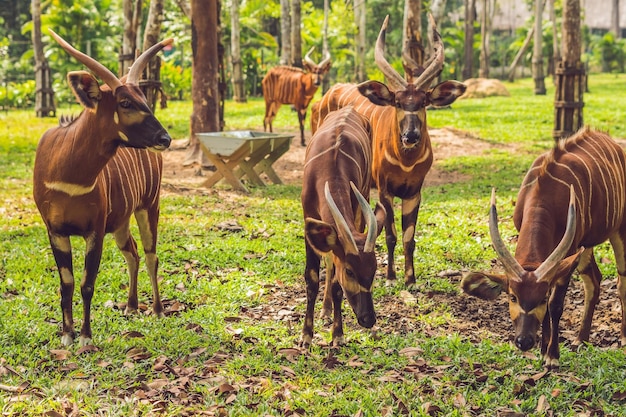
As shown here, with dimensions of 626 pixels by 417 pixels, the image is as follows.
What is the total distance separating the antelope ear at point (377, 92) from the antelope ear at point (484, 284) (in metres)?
2.70

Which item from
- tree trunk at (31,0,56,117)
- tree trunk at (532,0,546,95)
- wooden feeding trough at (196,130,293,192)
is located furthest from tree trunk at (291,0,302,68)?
wooden feeding trough at (196,130,293,192)

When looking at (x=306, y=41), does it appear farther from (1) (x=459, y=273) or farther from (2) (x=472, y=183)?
(1) (x=459, y=273)

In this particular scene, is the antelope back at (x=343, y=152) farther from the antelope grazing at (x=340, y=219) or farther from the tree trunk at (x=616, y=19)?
the tree trunk at (x=616, y=19)

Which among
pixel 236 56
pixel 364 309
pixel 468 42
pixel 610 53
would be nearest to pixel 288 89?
pixel 236 56

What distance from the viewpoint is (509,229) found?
9445 mm

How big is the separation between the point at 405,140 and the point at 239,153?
186 inches

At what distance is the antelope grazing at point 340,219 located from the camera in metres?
5.38

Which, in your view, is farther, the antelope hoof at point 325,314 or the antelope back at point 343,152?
the antelope hoof at point 325,314

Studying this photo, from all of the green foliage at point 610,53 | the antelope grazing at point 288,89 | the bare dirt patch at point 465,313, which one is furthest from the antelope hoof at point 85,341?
the green foliage at point 610,53

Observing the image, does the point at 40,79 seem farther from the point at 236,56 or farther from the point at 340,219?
the point at 340,219

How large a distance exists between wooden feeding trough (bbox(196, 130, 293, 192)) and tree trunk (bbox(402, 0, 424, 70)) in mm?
4431

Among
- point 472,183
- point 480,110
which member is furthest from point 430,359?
point 480,110

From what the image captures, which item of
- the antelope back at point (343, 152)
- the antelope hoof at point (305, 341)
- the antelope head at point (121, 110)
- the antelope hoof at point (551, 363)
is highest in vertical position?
the antelope head at point (121, 110)

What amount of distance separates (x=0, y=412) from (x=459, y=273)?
14.9ft
